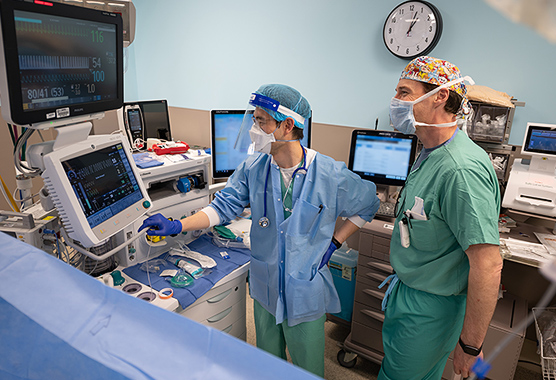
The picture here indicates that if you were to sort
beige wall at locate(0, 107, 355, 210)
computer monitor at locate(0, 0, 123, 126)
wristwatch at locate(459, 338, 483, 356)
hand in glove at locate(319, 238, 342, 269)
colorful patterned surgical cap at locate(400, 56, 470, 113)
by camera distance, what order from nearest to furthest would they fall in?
computer monitor at locate(0, 0, 123, 126) → wristwatch at locate(459, 338, 483, 356) → colorful patterned surgical cap at locate(400, 56, 470, 113) → hand in glove at locate(319, 238, 342, 269) → beige wall at locate(0, 107, 355, 210)

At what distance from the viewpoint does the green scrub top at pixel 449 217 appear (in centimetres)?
111

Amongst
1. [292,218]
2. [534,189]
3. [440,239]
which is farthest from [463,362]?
[534,189]

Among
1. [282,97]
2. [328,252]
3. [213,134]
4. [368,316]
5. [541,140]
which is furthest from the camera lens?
[213,134]

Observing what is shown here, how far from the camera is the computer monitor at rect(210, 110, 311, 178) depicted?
2609 millimetres

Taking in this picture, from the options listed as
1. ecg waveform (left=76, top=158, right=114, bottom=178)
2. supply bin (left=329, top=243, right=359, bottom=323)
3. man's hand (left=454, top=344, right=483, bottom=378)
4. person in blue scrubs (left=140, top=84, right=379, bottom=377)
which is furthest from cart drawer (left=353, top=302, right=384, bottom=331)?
ecg waveform (left=76, top=158, right=114, bottom=178)

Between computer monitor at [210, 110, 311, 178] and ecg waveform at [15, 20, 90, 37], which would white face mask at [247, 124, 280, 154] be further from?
computer monitor at [210, 110, 311, 178]

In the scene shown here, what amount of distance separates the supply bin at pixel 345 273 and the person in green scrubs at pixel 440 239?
989 mm

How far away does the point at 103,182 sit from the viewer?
1.18 m

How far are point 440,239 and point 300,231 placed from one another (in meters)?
0.53

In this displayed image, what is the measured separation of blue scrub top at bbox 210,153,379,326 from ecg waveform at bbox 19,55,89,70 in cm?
77

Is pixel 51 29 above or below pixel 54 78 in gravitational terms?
above

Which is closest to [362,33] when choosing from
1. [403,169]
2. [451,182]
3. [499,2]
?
[403,169]

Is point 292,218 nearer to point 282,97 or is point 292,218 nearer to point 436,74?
point 282,97

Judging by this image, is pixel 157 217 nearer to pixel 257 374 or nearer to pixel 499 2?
pixel 257 374
